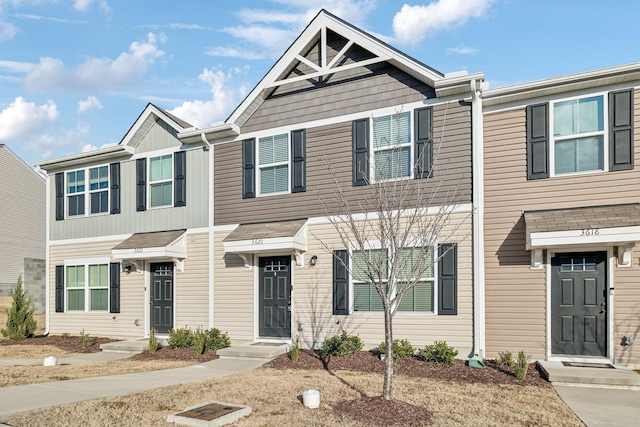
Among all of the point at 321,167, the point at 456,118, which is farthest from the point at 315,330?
the point at 456,118

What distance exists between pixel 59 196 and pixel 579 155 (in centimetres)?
1446

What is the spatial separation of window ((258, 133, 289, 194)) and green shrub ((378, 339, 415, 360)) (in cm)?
432

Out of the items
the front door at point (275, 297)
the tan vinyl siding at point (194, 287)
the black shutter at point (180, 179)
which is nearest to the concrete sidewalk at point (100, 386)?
the front door at point (275, 297)

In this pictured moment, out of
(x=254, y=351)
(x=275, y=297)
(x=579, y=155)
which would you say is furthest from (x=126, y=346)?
(x=579, y=155)

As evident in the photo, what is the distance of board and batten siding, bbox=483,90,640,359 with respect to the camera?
31.3 ft

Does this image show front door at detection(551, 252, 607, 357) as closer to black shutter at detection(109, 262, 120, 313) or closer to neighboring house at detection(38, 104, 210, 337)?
neighboring house at detection(38, 104, 210, 337)

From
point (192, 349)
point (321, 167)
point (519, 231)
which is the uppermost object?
point (321, 167)

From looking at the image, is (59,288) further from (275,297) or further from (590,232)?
(590,232)

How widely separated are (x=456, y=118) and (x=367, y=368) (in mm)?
5208

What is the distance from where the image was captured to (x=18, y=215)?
28.2m

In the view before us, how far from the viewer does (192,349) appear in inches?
470

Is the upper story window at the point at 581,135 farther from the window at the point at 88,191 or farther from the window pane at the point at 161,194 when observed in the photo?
the window at the point at 88,191

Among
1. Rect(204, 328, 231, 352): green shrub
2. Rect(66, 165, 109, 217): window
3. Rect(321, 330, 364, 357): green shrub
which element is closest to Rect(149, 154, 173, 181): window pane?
Rect(66, 165, 109, 217): window

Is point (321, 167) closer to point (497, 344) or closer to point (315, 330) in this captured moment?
point (315, 330)
